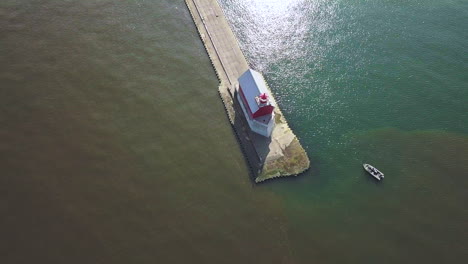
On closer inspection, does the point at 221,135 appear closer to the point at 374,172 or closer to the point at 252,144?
→ the point at 252,144

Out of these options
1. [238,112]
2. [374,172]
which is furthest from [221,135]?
[374,172]

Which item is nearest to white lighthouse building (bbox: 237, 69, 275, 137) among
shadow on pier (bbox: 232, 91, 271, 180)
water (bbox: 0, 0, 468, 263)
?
shadow on pier (bbox: 232, 91, 271, 180)

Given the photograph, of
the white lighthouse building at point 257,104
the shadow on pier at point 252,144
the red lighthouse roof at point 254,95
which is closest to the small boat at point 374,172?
the shadow on pier at point 252,144

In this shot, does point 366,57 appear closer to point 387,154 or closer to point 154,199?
point 387,154

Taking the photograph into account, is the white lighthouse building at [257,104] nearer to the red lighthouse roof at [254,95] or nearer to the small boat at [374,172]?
the red lighthouse roof at [254,95]

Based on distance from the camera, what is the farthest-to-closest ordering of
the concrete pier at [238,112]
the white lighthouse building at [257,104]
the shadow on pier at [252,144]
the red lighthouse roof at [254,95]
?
the concrete pier at [238,112]
the shadow on pier at [252,144]
the white lighthouse building at [257,104]
the red lighthouse roof at [254,95]

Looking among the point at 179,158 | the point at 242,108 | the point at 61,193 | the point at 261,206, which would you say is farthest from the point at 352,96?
the point at 61,193
